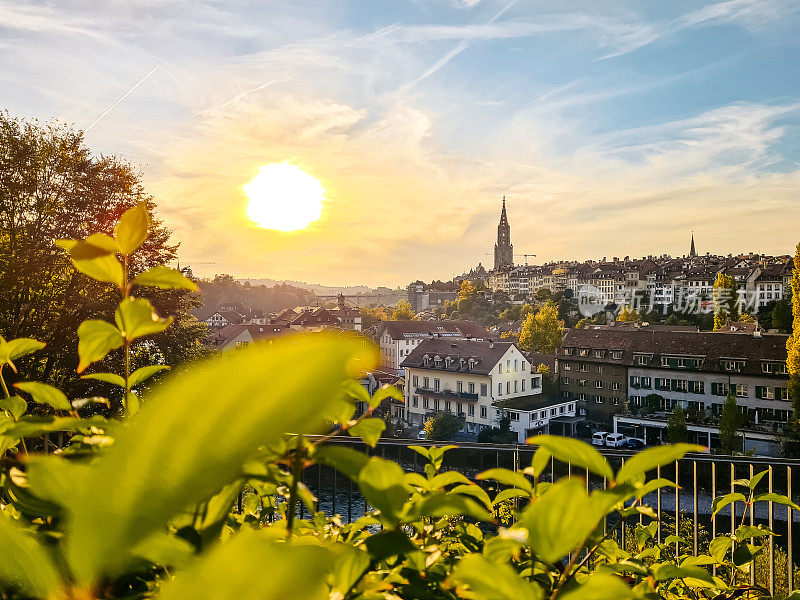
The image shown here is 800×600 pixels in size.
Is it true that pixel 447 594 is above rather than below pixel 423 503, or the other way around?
below

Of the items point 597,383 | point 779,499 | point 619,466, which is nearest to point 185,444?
point 779,499

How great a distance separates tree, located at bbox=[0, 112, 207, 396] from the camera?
1223 cm

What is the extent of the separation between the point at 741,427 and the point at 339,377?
30779mm

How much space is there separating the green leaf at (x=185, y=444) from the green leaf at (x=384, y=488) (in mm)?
242

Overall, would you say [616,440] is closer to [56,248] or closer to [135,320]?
[56,248]

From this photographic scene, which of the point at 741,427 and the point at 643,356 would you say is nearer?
the point at 741,427

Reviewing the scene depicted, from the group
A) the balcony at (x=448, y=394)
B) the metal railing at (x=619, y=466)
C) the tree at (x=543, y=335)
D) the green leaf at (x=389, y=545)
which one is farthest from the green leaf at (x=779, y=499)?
the tree at (x=543, y=335)

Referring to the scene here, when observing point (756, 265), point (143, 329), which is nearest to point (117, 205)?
point (143, 329)

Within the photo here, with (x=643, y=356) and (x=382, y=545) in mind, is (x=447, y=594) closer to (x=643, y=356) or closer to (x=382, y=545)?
(x=382, y=545)

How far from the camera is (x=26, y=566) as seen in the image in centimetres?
21

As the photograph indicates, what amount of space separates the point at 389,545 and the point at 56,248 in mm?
14452

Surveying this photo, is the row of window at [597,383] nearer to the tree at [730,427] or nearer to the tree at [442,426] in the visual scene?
the tree at [730,427]

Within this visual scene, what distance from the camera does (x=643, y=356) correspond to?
102 ft

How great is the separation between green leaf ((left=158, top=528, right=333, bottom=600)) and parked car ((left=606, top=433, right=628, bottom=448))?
31.0 metres
